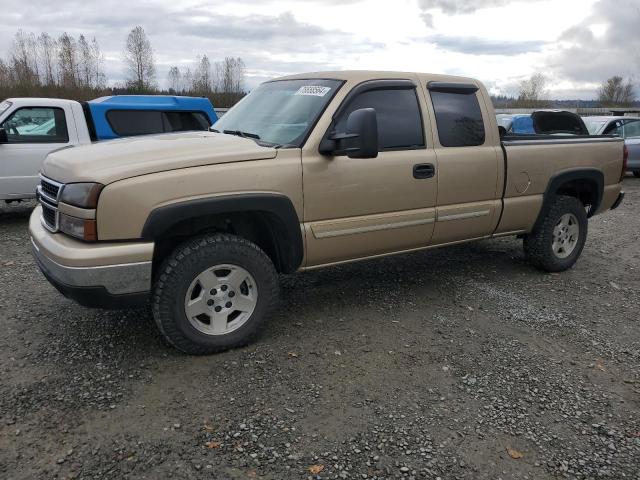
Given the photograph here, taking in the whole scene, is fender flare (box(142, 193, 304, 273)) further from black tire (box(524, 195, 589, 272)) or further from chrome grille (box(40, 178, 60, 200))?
black tire (box(524, 195, 589, 272))

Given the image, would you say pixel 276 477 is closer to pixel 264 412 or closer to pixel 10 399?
pixel 264 412

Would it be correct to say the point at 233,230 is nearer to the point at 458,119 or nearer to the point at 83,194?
the point at 83,194

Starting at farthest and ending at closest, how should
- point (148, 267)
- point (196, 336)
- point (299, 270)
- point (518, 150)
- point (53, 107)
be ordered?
point (53, 107) < point (518, 150) < point (299, 270) < point (196, 336) < point (148, 267)

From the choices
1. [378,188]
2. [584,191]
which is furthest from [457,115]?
[584,191]

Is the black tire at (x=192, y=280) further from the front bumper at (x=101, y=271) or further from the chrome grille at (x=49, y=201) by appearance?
the chrome grille at (x=49, y=201)

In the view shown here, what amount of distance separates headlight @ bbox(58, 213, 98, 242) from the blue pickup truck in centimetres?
430

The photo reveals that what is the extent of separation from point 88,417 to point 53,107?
6.40 m

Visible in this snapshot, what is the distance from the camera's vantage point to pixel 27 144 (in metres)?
7.70

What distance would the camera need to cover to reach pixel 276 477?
2531 millimetres

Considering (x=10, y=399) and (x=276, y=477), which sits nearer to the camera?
(x=276, y=477)

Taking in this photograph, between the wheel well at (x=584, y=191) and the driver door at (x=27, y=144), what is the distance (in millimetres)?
6792

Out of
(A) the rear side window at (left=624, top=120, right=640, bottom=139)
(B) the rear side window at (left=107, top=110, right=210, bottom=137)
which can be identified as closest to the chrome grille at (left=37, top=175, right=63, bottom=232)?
(B) the rear side window at (left=107, top=110, right=210, bottom=137)

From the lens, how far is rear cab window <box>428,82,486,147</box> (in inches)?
178

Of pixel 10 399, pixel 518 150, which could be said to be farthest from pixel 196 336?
pixel 518 150
